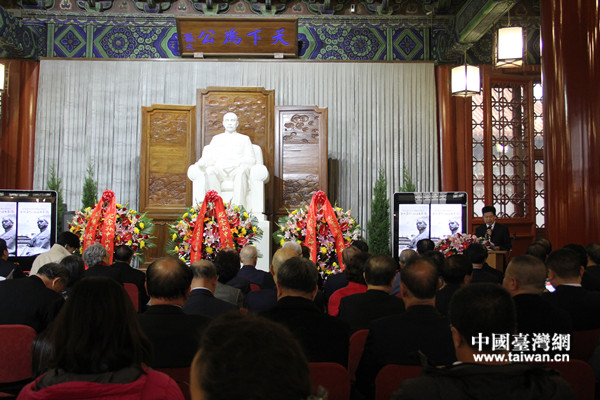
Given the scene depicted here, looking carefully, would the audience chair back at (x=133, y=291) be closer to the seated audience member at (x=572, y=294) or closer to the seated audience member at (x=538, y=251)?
the seated audience member at (x=572, y=294)

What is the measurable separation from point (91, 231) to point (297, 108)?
3.92m

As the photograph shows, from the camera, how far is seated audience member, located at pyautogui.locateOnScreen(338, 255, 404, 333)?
2703 millimetres

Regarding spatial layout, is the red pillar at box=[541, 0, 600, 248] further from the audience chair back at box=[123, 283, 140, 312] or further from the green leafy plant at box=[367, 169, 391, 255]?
the green leafy plant at box=[367, 169, 391, 255]

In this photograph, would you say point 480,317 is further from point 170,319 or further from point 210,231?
point 210,231

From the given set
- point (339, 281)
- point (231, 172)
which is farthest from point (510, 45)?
point (339, 281)

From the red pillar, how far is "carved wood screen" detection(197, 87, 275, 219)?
451cm

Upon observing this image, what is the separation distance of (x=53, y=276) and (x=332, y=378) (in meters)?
1.71

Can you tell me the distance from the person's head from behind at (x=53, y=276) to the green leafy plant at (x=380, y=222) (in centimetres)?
630

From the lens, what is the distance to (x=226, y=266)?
3.67 metres

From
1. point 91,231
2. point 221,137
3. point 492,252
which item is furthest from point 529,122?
point 91,231

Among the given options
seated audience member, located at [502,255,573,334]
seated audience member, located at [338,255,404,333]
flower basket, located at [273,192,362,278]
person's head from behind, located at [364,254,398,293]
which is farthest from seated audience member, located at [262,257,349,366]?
flower basket, located at [273,192,362,278]

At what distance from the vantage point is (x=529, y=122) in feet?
31.5

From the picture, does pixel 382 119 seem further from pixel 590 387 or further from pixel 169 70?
pixel 590 387

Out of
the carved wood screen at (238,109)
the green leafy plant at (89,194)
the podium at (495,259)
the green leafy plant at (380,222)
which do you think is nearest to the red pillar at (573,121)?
the podium at (495,259)
